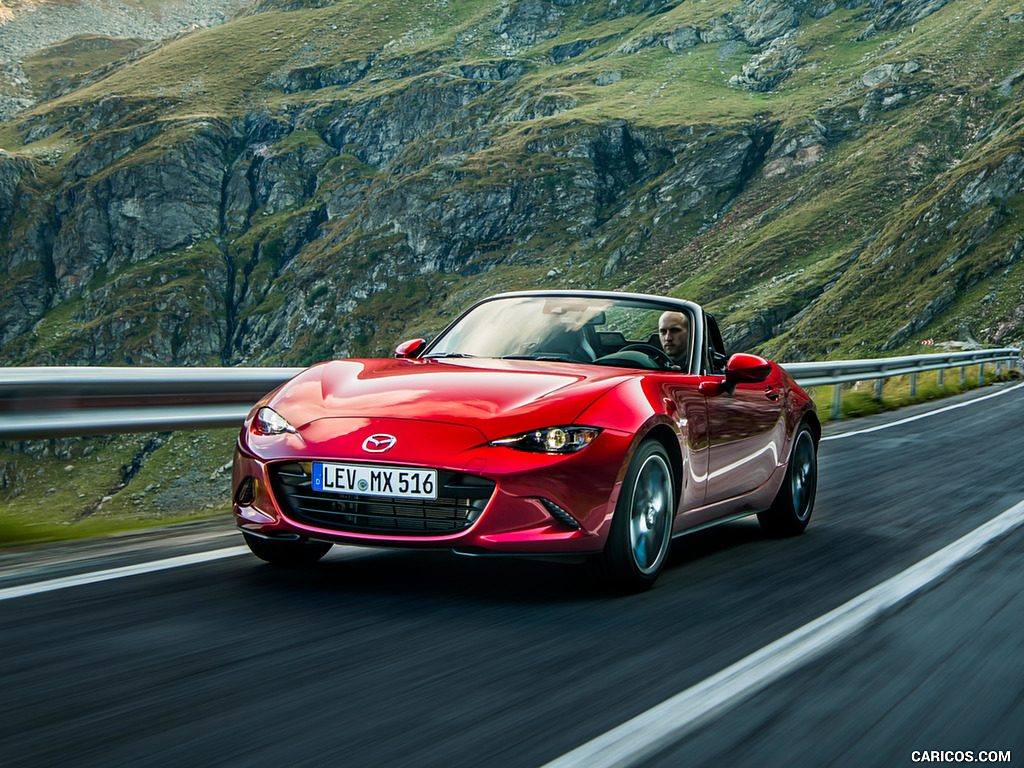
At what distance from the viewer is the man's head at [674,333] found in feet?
19.0

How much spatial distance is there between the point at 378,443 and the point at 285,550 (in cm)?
101

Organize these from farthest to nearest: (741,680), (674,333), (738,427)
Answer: (674,333)
(738,427)
(741,680)

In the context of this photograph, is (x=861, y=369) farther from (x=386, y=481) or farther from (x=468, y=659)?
(x=468, y=659)

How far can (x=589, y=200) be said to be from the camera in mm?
150375

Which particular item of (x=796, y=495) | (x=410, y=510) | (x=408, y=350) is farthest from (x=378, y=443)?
(x=796, y=495)

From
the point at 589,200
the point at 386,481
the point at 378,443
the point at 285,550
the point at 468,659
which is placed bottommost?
the point at 589,200

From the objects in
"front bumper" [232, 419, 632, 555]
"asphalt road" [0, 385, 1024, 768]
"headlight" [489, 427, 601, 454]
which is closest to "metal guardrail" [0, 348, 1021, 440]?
"asphalt road" [0, 385, 1024, 768]

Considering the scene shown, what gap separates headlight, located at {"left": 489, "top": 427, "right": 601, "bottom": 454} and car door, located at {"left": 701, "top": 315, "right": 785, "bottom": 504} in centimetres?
120

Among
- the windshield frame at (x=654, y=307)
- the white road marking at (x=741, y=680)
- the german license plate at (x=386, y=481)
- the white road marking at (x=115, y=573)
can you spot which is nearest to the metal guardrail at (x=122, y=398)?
the windshield frame at (x=654, y=307)

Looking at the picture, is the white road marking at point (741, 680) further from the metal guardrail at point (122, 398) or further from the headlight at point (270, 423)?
the metal guardrail at point (122, 398)

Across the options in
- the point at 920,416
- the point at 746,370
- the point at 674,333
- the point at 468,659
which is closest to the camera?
the point at 468,659

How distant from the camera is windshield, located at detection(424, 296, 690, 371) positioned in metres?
5.52

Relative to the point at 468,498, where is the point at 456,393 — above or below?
above

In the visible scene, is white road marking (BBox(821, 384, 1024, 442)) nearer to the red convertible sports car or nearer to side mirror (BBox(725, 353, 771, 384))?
side mirror (BBox(725, 353, 771, 384))
